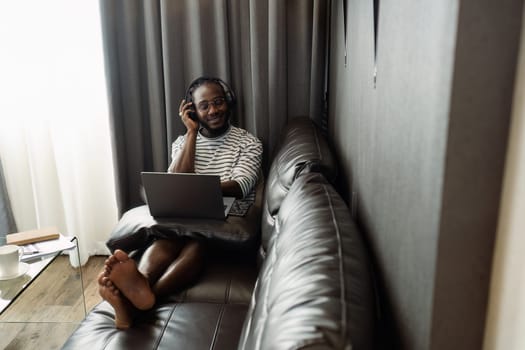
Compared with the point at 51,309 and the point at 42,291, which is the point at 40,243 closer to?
the point at 51,309

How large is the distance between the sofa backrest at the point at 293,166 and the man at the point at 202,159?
0.29 metres

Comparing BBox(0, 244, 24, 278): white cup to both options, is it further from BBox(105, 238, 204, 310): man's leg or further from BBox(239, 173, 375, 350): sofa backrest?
BBox(239, 173, 375, 350): sofa backrest

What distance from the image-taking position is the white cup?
1603mm

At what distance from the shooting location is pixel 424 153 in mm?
635

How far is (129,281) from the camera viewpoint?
55.9 inches

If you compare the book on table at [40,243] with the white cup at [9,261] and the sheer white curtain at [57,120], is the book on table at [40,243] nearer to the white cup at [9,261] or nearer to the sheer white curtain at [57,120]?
the white cup at [9,261]

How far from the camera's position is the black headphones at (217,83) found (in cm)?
230

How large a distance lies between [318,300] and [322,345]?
0.36 ft

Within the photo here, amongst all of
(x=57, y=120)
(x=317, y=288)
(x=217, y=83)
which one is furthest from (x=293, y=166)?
(x=57, y=120)

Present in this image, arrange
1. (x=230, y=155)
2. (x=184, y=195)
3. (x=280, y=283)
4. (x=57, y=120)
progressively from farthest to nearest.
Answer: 1. (x=57, y=120)
2. (x=230, y=155)
3. (x=184, y=195)
4. (x=280, y=283)

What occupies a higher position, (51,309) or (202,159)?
(202,159)

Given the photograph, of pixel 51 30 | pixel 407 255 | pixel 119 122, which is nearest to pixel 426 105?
pixel 407 255

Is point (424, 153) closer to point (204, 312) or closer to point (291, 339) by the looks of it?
point (291, 339)

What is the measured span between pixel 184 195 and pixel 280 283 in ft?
3.32
